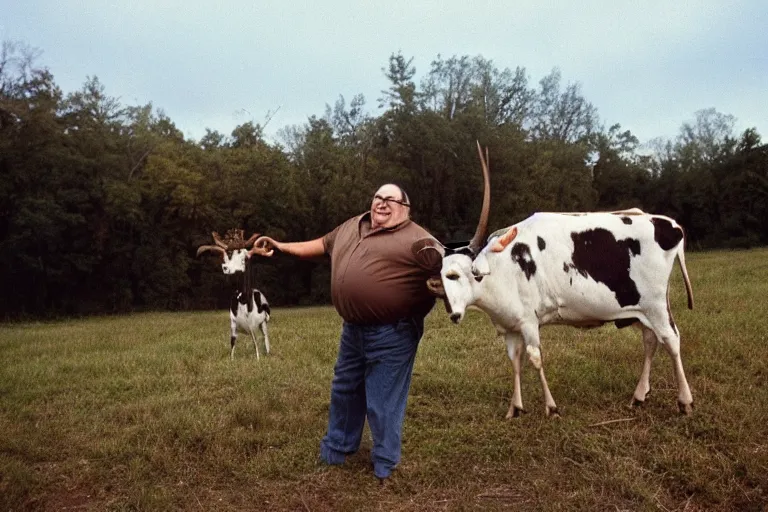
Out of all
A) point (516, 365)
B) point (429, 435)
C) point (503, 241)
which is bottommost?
point (429, 435)

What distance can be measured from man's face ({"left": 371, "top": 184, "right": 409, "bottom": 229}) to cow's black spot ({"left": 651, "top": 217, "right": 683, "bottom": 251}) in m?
2.84

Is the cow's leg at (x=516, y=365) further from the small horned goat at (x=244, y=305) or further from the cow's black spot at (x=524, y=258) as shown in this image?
the small horned goat at (x=244, y=305)

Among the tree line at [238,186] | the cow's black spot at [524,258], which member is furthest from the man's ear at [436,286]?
the tree line at [238,186]

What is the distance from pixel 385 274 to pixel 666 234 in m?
3.19

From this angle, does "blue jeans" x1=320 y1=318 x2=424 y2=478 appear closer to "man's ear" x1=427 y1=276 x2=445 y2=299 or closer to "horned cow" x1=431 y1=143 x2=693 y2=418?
"man's ear" x1=427 y1=276 x2=445 y2=299

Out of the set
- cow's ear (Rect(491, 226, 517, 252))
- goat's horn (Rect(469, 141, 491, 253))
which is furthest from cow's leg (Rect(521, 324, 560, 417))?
goat's horn (Rect(469, 141, 491, 253))

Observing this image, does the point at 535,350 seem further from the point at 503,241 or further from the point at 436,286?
the point at 436,286

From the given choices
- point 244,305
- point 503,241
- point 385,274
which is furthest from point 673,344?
point 244,305

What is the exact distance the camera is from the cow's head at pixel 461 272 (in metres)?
5.50

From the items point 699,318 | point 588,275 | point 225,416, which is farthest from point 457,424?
point 699,318

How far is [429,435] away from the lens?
20.8 feet

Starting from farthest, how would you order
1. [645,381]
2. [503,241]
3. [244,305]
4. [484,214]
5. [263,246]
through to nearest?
1. [244,305]
2. [645,381]
3. [263,246]
4. [503,241]
5. [484,214]

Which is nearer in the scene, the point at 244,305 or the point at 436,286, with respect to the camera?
the point at 436,286

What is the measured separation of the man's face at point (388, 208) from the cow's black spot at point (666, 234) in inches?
112
